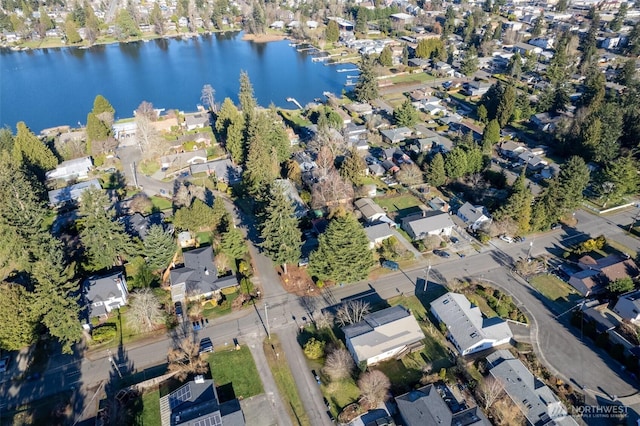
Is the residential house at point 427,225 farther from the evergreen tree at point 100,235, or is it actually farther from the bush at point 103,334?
the bush at point 103,334

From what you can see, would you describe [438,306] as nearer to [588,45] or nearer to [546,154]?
[546,154]

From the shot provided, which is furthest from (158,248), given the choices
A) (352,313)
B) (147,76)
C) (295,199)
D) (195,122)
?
(147,76)

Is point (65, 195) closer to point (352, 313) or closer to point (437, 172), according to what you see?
point (352, 313)

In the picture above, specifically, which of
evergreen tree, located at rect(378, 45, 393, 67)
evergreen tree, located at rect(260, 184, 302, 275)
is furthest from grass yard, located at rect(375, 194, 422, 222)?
evergreen tree, located at rect(378, 45, 393, 67)

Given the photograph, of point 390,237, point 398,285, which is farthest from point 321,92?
point 398,285

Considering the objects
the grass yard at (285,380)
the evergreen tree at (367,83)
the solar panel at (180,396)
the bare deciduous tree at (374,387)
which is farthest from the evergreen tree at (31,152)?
the evergreen tree at (367,83)

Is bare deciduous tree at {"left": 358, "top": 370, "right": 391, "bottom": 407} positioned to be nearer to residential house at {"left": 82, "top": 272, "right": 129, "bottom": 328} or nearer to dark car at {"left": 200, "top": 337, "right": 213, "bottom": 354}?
dark car at {"left": 200, "top": 337, "right": 213, "bottom": 354}

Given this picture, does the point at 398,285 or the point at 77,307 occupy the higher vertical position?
the point at 77,307
